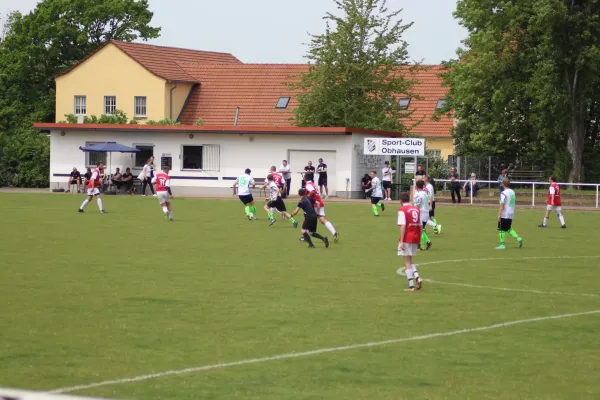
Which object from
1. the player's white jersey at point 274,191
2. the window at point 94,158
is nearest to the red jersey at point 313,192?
the player's white jersey at point 274,191

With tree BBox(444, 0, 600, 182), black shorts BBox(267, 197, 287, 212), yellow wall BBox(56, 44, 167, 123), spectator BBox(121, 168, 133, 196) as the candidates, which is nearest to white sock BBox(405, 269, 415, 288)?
black shorts BBox(267, 197, 287, 212)

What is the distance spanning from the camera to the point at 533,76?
177 feet

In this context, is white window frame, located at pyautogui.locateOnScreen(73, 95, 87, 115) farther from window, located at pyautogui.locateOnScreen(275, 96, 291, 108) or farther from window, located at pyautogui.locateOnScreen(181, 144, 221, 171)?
window, located at pyautogui.locateOnScreen(181, 144, 221, 171)

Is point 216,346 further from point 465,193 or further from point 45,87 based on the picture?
point 45,87

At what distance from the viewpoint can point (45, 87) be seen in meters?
81.5

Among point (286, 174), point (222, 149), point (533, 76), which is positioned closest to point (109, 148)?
point (222, 149)

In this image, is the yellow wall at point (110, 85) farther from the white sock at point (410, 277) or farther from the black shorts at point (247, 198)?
the white sock at point (410, 277)

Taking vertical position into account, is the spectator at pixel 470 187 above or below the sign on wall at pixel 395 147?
below

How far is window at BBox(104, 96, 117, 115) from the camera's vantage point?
234 feet

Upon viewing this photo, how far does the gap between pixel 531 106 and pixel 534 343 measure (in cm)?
4573

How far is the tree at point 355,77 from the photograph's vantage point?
64062mm

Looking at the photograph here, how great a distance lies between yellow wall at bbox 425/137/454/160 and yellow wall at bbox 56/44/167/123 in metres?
16.8

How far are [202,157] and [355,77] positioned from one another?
11272 millimetres

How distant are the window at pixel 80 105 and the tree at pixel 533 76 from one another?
2416 centimetres
